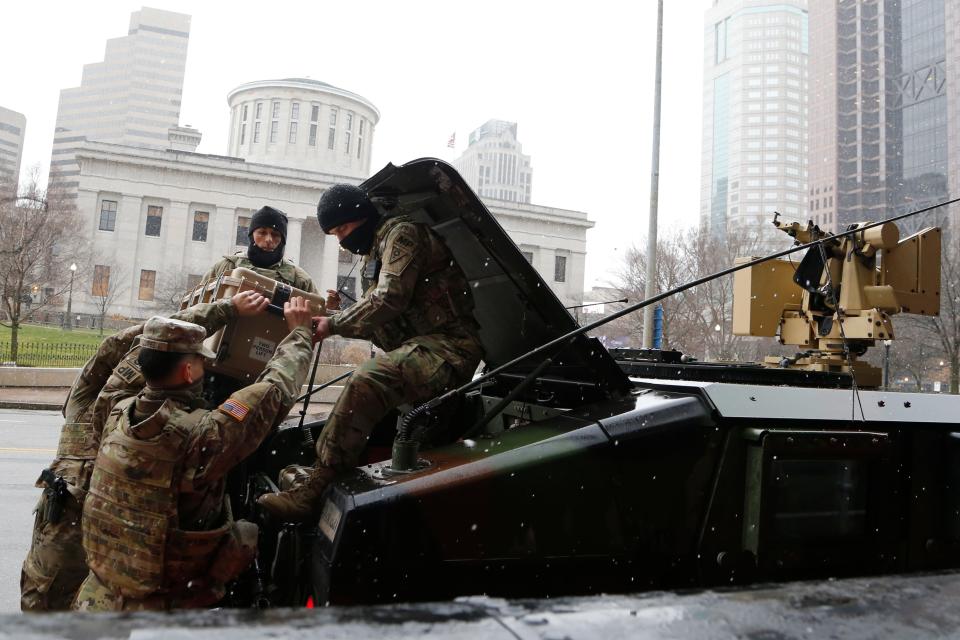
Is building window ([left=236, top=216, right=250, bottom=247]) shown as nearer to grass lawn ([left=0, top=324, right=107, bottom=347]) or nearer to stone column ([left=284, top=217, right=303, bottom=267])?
stone column ([left=284, top=217, right=303, bottom=267])

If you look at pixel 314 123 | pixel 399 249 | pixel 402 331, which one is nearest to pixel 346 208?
pixel 399 249

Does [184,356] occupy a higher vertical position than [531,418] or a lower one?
higher

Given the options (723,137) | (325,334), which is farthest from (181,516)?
(723,137)

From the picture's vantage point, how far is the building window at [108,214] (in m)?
41.1

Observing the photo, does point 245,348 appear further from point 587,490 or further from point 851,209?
point 851,209

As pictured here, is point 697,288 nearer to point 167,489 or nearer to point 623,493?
point 623,493

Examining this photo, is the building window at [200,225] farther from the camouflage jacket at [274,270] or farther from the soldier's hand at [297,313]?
the soldier's hand at [297,313]

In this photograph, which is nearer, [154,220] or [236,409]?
[236,409]

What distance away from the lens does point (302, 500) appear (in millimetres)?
2535

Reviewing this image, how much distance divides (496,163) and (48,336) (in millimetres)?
18374

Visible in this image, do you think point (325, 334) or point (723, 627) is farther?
point (325, 334)

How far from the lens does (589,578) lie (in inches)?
85.4

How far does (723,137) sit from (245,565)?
16.2 m

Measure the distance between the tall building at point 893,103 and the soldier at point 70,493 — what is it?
6518 mm
